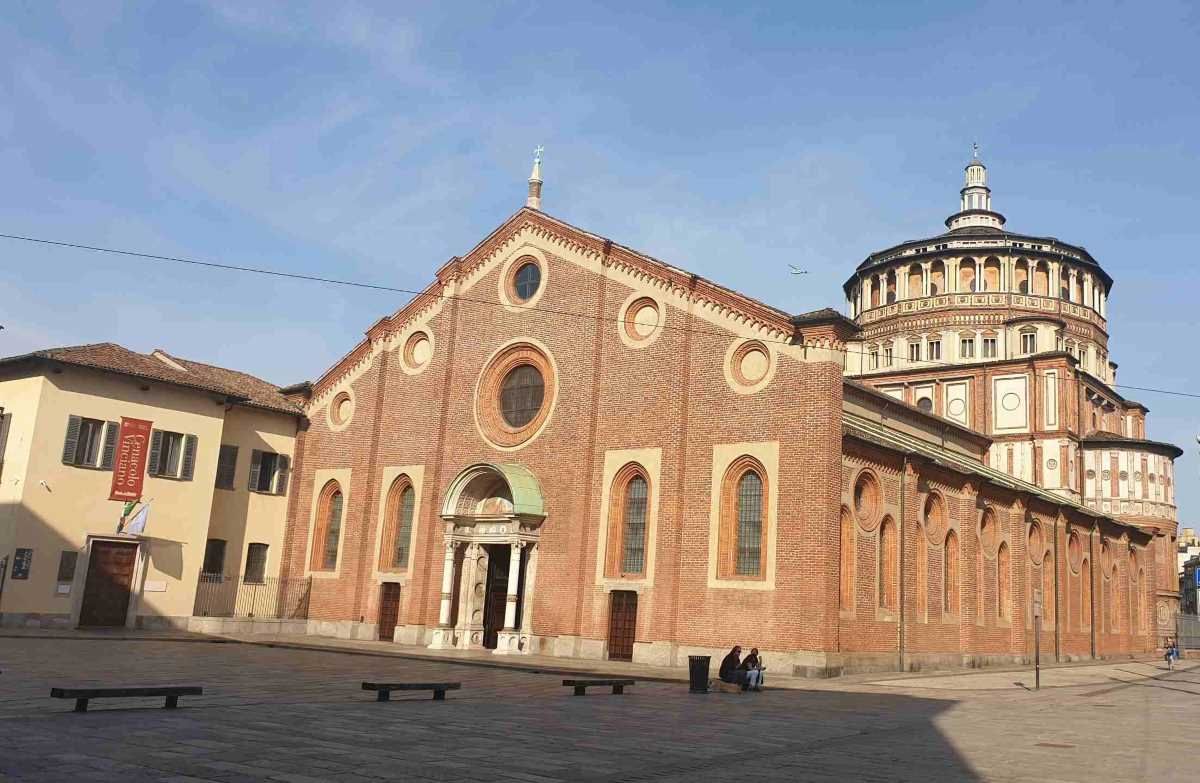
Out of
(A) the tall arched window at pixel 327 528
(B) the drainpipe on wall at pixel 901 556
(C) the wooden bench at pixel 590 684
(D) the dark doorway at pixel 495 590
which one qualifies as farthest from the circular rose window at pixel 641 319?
(A) the tall arched window at pixel 327 528

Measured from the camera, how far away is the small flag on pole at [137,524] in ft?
108

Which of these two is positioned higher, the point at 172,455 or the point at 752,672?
the point at 172,455

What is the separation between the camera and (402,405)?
1463 inches

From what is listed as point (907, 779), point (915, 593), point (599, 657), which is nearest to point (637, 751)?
point (907, 779)

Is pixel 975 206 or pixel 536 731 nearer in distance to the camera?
pixel 536 731

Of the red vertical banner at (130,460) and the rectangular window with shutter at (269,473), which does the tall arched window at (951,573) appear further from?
the red vertical banner at (130,460)

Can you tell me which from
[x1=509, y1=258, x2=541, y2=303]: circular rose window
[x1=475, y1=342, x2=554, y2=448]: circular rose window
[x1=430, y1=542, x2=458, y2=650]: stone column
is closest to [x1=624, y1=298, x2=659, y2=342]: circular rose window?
[x1=475, y1=342, x2=554, y2=448]: circular rose window

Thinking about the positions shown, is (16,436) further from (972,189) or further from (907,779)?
(972,189)

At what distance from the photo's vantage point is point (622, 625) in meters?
29.4

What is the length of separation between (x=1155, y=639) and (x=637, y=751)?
53021mm

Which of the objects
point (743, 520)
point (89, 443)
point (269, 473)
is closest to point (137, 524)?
point (89, 443)

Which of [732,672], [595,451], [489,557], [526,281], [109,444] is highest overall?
[526,281]

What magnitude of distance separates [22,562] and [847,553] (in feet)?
80.9

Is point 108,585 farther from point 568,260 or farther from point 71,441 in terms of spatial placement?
point 568,260
